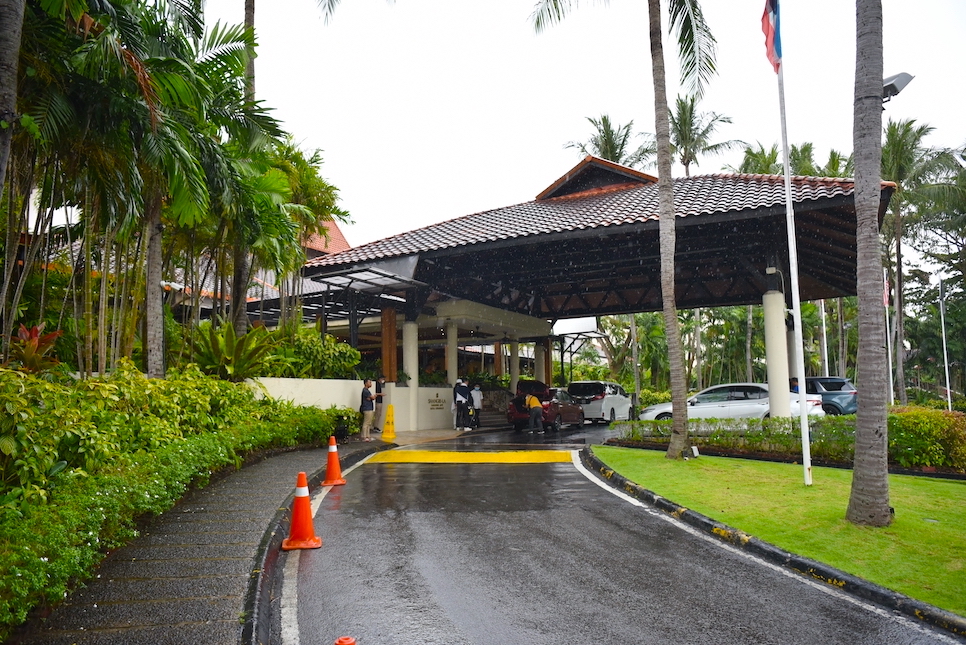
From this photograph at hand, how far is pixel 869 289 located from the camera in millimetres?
6938

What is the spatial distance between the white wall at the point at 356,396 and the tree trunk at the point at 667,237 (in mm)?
8358

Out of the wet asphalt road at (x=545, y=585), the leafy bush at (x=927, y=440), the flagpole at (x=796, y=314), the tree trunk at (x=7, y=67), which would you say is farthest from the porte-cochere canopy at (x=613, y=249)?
the tree trunk at (x=7, y=67)

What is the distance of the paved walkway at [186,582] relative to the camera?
3926 mm

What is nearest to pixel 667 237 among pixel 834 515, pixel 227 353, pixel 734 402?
pixel 834 515

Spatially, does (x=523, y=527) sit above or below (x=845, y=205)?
below

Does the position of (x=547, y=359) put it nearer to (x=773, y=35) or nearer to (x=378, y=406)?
(x=378, y=406)

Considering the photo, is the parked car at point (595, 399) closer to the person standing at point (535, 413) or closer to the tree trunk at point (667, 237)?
the person standing at point (535, 413)

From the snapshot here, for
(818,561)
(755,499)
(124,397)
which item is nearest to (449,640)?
(818,561)

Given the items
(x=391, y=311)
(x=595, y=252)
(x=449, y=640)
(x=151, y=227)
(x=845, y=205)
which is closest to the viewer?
(x=449, y=640)

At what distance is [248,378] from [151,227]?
371 cm

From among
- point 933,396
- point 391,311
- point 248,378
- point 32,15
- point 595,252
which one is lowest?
point 933,396

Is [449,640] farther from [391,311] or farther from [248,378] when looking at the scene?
[391,311]

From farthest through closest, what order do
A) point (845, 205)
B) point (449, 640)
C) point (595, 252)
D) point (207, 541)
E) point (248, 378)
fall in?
point (595, 252) → point (248, 378) → point (845, 205) → point (207, 541) → point (449, 640)

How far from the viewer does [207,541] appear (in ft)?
19.7
